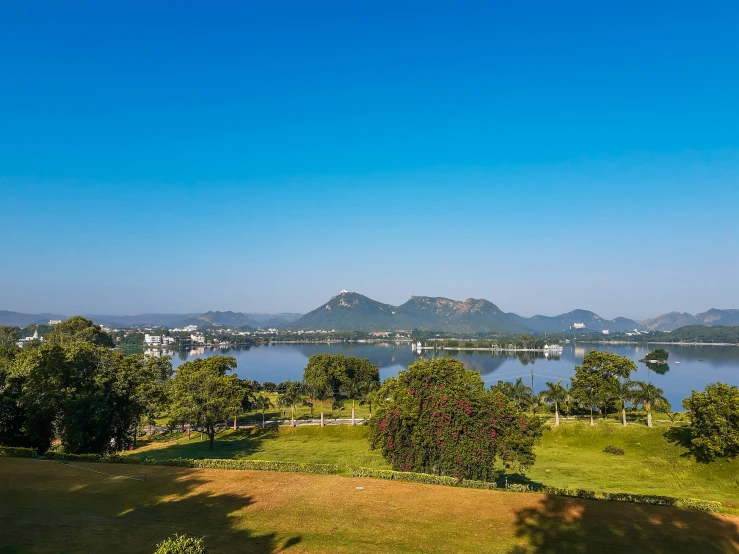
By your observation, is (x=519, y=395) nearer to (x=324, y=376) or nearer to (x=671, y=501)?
(x=324, y=376)

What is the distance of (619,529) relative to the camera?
901 inches

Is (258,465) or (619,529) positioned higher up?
(619,529)

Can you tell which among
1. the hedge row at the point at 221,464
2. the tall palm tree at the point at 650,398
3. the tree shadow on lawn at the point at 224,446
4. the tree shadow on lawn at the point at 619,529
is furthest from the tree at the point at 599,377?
the hedge row at the point at 221,464

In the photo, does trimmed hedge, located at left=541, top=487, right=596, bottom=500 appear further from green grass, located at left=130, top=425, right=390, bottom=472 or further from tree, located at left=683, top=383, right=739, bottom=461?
tree, located at left=683, top=383, right=739, bottom=461

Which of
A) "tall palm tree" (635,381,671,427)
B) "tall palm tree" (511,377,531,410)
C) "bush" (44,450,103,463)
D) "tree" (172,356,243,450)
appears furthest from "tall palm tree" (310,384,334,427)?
"bush" (44,450,103,463)

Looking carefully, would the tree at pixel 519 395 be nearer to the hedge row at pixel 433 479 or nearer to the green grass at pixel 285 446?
the green grass at pixel 285 446

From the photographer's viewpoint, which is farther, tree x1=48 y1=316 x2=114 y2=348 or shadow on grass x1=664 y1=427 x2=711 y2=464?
tree x1=48 y1=316 x2=114 y2=348

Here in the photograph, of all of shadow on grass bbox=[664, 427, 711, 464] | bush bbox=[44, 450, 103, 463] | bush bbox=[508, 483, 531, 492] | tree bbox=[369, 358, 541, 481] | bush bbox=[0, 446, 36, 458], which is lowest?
shadow on grass bbox=[664, 427, 711, 464]

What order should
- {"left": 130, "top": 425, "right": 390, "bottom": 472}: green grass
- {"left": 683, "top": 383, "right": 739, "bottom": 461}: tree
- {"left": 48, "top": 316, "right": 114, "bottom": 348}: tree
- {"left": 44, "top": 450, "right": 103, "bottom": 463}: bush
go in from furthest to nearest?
{"left": 48, "top": 316, "right": 114, "bottom": 348}: tree → {"left": 130, "top": 425, "right": 390, "bottom": 472}: green grass → {"left": 683, "top": 383, "right": 739, "bottom": 461}: tree → {"left": 44, "top": 450, "right": 103, "bottom": 463}: bush

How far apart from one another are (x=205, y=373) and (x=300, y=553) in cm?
4279

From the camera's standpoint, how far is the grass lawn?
2006 cm

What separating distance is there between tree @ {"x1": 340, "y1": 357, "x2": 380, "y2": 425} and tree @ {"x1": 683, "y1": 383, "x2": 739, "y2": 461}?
47644 millimetres

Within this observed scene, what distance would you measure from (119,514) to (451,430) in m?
20.5

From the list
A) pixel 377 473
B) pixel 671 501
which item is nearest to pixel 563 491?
pixel 671 501
